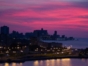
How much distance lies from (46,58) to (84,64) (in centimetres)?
262

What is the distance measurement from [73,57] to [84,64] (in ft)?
9.08

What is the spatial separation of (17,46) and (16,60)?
354 cm

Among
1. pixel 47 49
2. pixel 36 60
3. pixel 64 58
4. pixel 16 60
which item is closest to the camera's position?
pixel 16 60

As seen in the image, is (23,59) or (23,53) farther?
(23,53)

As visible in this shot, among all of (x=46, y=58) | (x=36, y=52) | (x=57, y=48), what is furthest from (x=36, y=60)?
(x=57, y=48)

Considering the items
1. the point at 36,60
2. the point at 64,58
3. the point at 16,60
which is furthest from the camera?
the point at 64,58

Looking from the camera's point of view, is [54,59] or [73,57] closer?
[54,59]

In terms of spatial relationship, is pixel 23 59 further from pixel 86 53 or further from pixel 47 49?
pixel 86 53

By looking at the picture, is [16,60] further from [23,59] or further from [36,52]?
[36,52]

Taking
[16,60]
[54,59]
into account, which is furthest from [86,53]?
[16,60]

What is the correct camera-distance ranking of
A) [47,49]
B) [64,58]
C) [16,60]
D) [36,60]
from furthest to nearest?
[47,49]
[64,58]
[36,60]
[16,60]

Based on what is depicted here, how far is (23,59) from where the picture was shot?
17656 mm

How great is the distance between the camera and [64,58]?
64.7ft

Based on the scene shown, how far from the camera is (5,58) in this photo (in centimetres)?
1720
